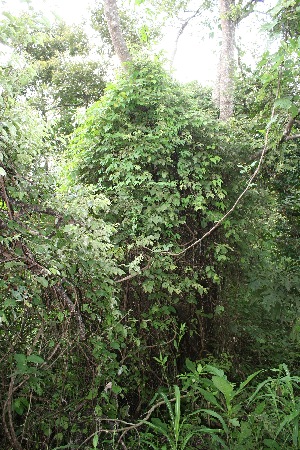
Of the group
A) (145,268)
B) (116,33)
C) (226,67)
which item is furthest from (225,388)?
(226,67)

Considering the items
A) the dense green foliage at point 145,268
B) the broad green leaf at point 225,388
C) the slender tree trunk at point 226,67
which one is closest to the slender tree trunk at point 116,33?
the dense green foliage at point 145,268

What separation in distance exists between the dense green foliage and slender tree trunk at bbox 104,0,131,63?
1.65 meters

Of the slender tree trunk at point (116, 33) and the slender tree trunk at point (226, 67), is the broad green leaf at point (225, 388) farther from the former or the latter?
the slender tree trunk at point (226, 67)

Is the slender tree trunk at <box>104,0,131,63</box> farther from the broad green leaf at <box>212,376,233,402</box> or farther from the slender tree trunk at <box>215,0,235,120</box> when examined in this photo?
the broad green leaf at <box>212,376,233,402</box>

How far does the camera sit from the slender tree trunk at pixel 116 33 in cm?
497

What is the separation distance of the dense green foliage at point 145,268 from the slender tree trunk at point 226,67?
62.4 inches

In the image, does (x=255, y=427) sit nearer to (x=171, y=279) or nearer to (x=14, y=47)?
(x=171, y=279)

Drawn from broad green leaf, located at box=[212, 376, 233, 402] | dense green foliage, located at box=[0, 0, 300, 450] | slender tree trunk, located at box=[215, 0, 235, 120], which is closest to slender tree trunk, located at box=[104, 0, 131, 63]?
dense green foliage, located at box=[0, 0, 300, 450]

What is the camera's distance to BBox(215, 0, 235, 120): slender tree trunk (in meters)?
5.95

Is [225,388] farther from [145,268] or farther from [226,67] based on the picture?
[226,67]

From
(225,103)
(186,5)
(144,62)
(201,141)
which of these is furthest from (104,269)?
(186,5)

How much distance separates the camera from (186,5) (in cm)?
905

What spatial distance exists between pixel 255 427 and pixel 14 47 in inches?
104

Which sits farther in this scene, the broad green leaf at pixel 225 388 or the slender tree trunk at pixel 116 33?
the slender tree trunk at pixel 116 33
